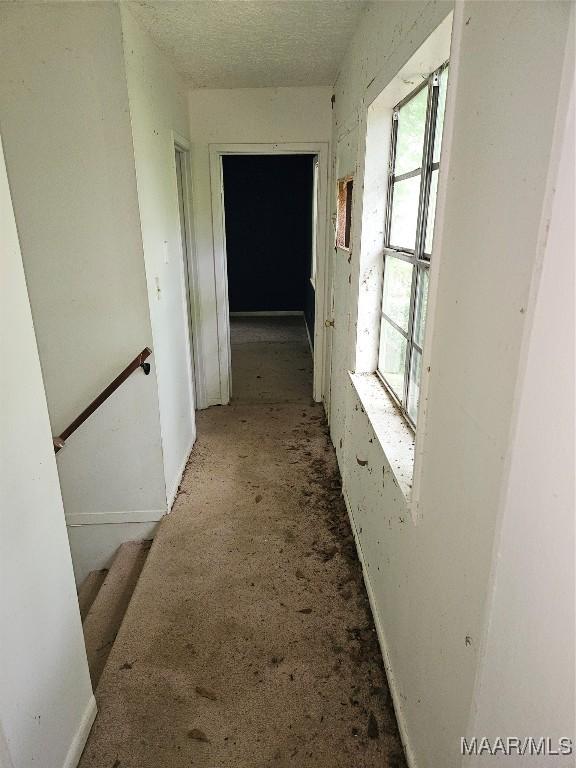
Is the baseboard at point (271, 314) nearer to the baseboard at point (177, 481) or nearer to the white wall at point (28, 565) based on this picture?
the baseboard at point (177, 481)

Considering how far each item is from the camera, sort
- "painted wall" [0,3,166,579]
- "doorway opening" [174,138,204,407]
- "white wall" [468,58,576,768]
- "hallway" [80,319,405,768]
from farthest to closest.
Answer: "doorway opening" [174,138,204,407]
"painted wall" [0,3,166,579]
"hallway" [80,319,405,768]
"white wall" [468,58,576,768]

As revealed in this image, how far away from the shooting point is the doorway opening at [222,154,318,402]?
6461 millimetres

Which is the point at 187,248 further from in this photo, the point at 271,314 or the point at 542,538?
the point at 271,314

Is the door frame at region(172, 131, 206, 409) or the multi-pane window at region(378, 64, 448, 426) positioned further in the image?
the door frame at region(172, 131, 206, 409)

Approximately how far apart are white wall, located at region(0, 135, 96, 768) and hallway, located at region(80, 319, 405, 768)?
295 millimetres

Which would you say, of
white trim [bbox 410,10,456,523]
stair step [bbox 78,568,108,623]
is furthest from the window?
stair step [bbox 78,568,108,623]

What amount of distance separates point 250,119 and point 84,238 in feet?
6.53

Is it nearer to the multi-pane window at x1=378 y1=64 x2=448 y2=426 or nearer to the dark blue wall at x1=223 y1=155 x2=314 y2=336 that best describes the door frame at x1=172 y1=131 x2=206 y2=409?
the multi-pane window at x1=378 y1=64 x2=448 y2=426

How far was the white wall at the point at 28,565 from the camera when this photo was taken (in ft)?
3.81

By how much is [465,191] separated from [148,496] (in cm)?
230

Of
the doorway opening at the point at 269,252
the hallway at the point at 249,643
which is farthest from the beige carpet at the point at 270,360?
the hallway at the point at 249,643

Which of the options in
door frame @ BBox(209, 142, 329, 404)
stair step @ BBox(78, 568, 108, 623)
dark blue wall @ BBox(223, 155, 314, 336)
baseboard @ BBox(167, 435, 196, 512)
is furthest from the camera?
dark blue wall @ BBox(223, 155, 314, 336)

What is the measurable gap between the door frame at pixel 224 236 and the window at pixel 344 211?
0.78 meters

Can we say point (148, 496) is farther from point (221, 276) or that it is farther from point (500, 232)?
point (500, 232)
